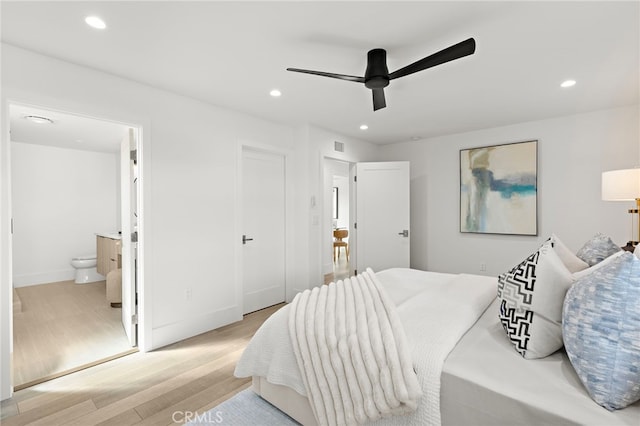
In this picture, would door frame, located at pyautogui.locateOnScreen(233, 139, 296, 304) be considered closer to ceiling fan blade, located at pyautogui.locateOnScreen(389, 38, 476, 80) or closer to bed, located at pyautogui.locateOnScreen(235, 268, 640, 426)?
bed, located at pyautogui.locateOnScreen(235, 268, 640, 426)

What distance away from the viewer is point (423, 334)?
4.78 feet

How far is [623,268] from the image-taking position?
1.07 meters

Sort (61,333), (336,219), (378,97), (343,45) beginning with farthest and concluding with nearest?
(336,219)
(61,333)
(378,97)
(343,45)

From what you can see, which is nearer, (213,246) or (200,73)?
(200,73)

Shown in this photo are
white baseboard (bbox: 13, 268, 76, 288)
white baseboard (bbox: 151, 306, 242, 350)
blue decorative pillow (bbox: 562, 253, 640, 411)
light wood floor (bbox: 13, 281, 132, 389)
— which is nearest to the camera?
blue decorative pillow (bbox: 562, 253, 640, 411)

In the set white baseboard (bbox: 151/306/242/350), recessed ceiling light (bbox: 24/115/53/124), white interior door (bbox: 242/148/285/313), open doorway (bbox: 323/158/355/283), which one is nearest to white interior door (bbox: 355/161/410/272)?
open doorway (bbox: 323/158/355/283)

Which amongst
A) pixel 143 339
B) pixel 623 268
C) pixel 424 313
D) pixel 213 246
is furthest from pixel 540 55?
pixel 143 339

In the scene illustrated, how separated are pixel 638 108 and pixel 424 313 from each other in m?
3.75

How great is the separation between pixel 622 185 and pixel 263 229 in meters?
3.68

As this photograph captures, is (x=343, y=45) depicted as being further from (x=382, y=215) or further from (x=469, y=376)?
(x=382, y=215)

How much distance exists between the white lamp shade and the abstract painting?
1118 mm

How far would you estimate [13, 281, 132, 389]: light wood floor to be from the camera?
2.48m

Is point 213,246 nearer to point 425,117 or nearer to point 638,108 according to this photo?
point 425,117

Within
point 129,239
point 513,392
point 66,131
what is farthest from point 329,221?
point 513,392
